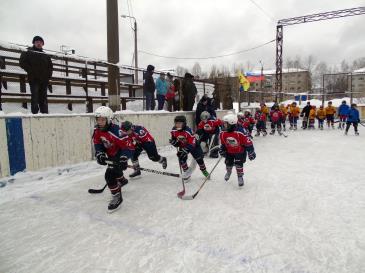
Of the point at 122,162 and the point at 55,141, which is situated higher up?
the point at 55,141

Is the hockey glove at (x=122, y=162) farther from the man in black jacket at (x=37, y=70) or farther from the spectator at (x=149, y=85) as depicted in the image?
the spectator at (x=149, y=85)

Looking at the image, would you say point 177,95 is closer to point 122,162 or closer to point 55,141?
point 55,141

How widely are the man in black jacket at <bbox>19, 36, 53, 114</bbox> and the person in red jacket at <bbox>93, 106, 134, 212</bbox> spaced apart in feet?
9.58

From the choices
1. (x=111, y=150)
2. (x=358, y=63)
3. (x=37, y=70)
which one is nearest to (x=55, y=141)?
(x=37, y=70)

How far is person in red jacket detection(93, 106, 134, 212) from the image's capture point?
4.16 m

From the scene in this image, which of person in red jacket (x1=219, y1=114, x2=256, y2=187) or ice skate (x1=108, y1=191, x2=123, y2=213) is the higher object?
person in red jacket (x1=219, y1=114, x2=256, y2=187)

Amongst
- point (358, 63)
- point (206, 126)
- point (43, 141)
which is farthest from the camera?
point (358, 63)

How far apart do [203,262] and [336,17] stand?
28759mm

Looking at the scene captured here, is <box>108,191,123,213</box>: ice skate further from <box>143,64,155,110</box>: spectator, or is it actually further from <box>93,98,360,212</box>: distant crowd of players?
<box>143,64,155,110</box>: spectator

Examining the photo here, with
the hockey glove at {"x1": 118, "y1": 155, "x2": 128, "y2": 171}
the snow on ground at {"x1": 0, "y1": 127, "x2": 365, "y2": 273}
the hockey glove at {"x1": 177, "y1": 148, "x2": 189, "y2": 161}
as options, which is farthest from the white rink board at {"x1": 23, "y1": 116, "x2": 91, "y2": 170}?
the hockey glove at {"x1": 118, "y1": 155, "x2": 128, "y2": 171}

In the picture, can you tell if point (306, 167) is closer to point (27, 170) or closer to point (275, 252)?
point (275, 252)

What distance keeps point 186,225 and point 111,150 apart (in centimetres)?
177

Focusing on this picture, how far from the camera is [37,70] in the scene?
20.8 ft

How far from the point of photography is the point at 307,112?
17.3 m
